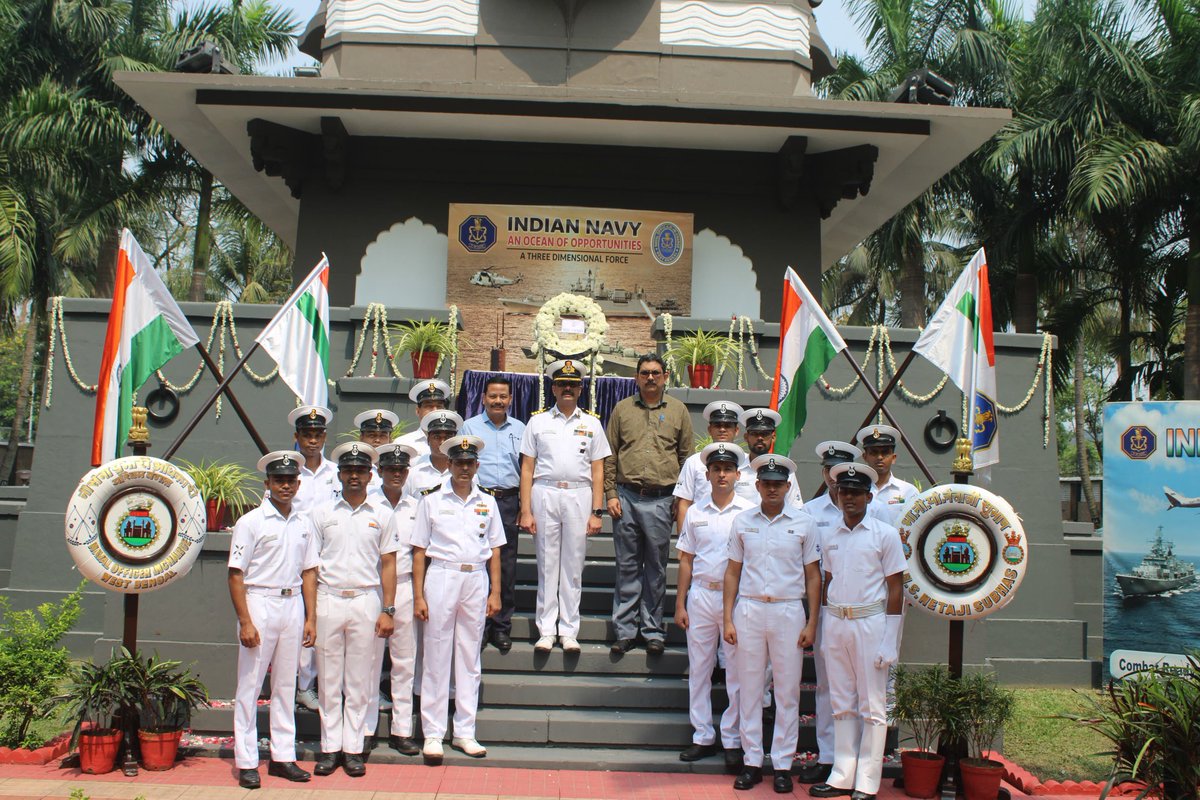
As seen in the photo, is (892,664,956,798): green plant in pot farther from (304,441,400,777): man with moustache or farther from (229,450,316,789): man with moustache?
(229,450,316,789): man with moustache

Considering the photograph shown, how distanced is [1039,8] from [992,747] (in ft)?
51.8

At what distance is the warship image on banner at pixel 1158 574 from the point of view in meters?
9.71

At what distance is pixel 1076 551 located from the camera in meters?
11.3

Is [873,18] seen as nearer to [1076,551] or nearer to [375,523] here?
[1076,551]

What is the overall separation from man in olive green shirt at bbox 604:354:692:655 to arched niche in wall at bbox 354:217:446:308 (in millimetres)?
5657

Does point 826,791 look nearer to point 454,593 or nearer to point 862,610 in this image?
point 862,610

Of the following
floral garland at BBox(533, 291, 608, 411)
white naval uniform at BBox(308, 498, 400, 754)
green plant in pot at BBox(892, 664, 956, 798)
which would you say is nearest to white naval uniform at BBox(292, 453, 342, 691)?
white naval uniform at BBox(308, 498, 400, 754)

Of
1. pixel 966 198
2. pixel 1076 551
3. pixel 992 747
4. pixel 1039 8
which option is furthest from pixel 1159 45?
pixel 992 747

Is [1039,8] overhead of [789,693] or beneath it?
overhead

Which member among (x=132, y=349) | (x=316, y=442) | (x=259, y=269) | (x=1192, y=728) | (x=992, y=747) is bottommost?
(x=992, y=747)

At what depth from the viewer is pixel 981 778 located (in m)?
6.88

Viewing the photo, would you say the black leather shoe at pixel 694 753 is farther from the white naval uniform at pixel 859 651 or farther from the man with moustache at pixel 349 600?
the man with moustache at pixel 349 600

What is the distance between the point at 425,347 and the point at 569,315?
1869mm

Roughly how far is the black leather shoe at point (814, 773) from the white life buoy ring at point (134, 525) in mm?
4157
